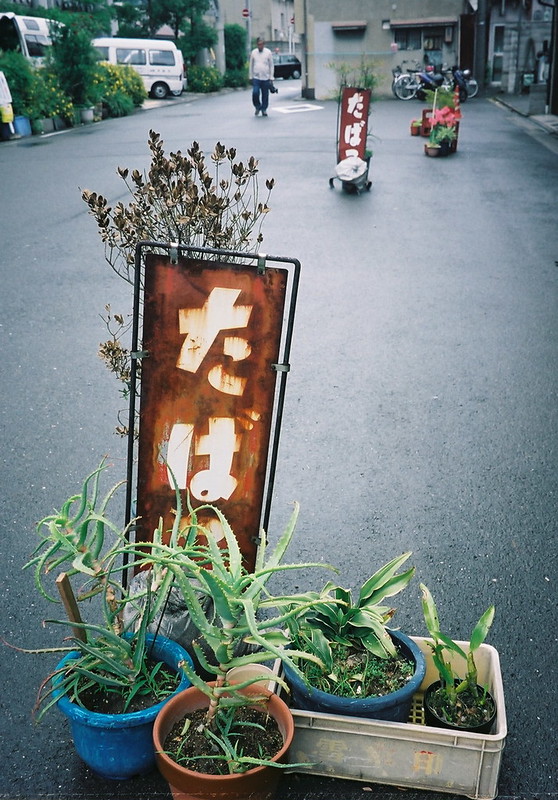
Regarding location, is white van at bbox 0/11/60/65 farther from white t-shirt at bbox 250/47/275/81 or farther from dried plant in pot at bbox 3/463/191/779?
dried plant in pot at bbox 3/463/191/779

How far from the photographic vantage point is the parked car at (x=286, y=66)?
4981 cm

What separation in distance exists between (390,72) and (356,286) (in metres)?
29.4

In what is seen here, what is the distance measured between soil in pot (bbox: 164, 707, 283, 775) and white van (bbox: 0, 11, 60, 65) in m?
→ 30.0

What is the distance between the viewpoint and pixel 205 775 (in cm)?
217

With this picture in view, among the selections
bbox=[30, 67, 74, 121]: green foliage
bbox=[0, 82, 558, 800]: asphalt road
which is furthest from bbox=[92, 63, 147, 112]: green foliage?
bbox=[0, 82, 558, 800]: asphalt road

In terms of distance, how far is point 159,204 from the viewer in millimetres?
2885

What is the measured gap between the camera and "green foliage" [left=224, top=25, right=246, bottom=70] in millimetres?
47562

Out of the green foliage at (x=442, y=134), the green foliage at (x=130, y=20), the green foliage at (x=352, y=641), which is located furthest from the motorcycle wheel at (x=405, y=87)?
the green foliage at (x=352, y=641)

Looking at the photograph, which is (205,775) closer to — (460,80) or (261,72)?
(261,72)

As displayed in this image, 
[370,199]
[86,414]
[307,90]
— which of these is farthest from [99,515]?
[307,90]

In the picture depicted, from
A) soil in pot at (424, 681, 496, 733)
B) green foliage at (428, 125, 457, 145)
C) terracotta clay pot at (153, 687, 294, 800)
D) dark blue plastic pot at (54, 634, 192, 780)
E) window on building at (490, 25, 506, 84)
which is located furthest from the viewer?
window on building at (490, 25, 506, 84)

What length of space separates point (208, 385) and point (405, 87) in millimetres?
31655

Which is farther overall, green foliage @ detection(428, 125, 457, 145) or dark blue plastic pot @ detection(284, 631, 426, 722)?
green foliage @ detection(428, 125, 457, 145)

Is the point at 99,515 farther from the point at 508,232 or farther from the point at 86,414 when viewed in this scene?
the point at 508,232
